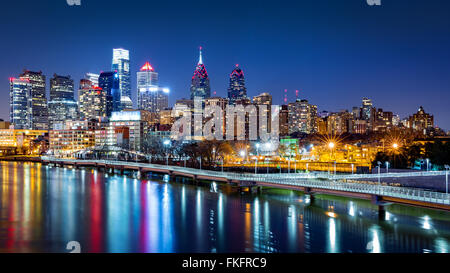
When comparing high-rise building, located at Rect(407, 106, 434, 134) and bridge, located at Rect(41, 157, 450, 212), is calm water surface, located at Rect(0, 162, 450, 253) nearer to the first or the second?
bridge, located at Rect(41, 157, 450, 212)

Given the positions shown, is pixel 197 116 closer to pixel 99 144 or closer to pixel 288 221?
pixel 99 144

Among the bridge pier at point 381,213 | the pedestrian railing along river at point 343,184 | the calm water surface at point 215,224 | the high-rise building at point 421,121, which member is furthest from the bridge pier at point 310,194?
the high-rise building at point 421,121

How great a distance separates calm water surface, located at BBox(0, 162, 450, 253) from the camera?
22.4 m

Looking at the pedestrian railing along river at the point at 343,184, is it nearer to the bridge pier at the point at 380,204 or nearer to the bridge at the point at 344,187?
the bridge at the point at 344,187

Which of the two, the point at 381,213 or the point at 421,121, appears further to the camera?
the point at 421,121

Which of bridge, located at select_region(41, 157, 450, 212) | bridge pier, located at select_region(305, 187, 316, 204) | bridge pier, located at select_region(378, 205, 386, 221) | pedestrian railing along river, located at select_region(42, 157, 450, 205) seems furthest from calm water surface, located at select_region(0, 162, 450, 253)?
pedestrian railing along river, located at select_region(42, 157, 450, 205)

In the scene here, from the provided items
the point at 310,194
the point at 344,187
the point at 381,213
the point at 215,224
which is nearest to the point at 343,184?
Answer: the point at 344,187

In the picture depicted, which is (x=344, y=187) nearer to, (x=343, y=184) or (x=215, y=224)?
(x=343, y=184)

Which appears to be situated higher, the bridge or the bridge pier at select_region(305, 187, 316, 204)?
the bridge

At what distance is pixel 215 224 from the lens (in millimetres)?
28062

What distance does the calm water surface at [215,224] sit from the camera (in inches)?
881
